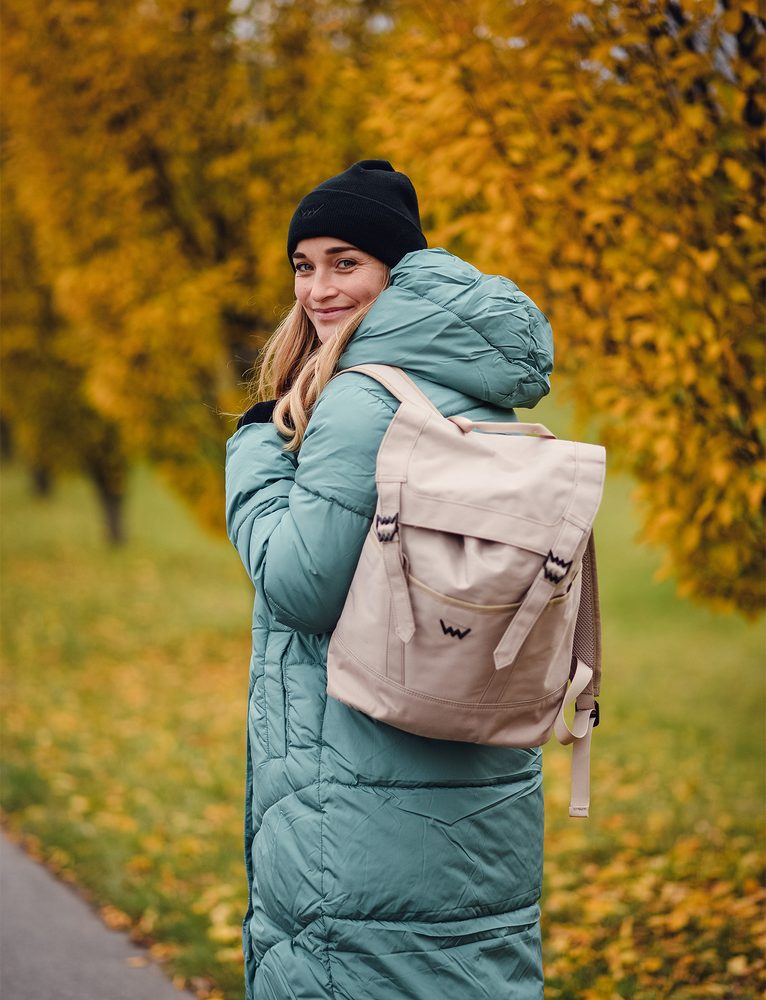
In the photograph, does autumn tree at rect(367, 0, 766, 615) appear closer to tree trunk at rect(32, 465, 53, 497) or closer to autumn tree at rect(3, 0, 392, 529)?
autumn tree at rect(3, 0, 392, 529)

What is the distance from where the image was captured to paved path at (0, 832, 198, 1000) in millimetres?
3422

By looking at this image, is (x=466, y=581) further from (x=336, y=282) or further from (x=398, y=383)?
(x=336, y=282)

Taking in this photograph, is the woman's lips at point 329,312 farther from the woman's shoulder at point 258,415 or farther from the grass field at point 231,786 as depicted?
the grass field at point 231,786

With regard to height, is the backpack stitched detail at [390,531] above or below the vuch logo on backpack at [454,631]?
above

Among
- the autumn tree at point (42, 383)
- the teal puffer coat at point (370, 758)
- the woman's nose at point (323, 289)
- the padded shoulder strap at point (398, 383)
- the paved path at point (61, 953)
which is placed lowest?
the autumn tree at point (42, 383)

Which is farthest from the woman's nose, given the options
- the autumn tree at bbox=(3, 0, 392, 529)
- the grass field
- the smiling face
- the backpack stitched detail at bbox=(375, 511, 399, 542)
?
the autumn tree at bbox=(3, 0, 392, 529)

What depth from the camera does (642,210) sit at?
3236 mm

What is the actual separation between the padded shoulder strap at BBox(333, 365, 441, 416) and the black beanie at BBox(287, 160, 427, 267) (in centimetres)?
36

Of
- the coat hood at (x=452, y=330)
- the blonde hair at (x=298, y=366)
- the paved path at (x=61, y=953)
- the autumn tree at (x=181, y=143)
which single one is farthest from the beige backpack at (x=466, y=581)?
the autumn tree at (x=181, y=143)

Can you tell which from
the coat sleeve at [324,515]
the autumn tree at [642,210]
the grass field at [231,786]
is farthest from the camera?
the grass field at [231,786]

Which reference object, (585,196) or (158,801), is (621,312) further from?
(158,801)

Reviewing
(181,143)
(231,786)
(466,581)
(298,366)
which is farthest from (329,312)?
(181,143)

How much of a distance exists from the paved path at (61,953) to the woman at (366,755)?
1724 millimetres

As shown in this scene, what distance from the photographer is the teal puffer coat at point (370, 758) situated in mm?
1807
